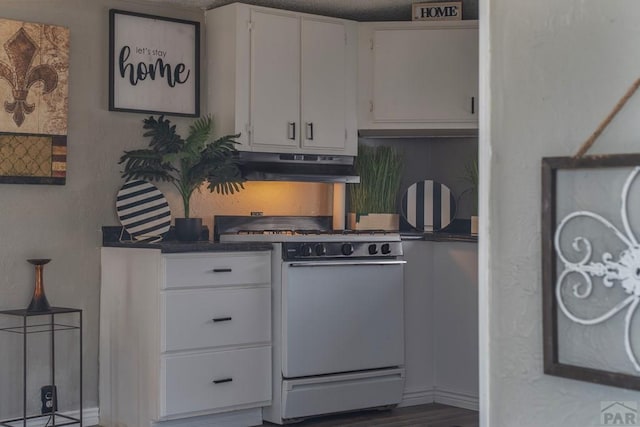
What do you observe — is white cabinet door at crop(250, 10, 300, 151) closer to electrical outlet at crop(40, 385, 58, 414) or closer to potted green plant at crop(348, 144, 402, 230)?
potted green plant at crop(348, 144, 402, 230)

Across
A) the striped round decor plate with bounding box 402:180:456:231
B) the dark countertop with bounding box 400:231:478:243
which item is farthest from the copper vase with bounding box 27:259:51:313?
the striped round decor plate with bounding box 402:180:456:231

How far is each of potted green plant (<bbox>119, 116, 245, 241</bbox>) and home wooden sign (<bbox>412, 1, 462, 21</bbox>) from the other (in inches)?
54.6

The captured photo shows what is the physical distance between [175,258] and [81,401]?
841mm

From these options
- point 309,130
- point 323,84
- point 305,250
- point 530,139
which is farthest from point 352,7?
point 530,139

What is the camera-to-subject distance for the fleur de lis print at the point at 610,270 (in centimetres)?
184

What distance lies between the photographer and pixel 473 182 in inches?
210

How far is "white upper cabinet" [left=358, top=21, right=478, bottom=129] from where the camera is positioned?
5.18 meters

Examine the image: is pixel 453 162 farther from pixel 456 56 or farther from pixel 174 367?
pixel 174 367

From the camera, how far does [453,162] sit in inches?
221

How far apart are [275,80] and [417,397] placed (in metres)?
1.90

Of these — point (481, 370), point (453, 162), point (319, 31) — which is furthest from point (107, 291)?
point (481, 370)

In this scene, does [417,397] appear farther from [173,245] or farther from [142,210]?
[142,210]

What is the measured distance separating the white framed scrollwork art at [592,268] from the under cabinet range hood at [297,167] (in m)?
2.95

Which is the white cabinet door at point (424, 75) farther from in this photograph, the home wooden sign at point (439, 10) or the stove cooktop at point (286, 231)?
the stove cooktop at point (286, 231)
